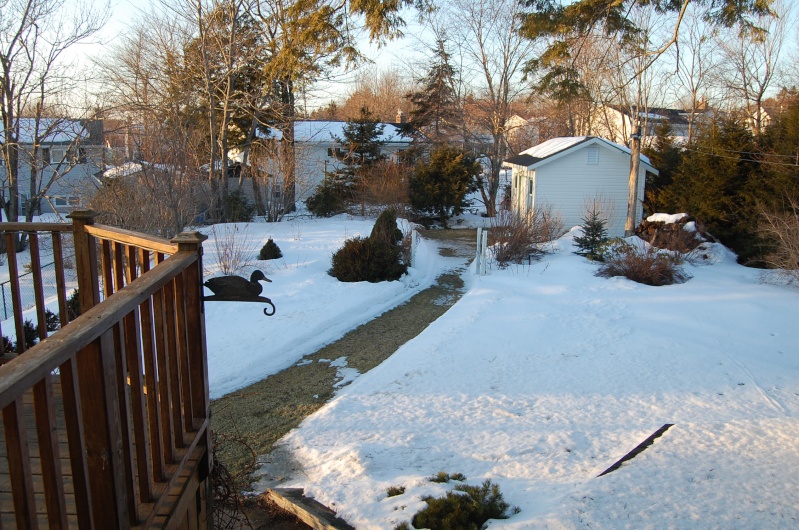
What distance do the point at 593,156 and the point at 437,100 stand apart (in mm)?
10643

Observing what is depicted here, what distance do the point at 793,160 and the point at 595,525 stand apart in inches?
614

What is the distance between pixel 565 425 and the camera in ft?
19.3

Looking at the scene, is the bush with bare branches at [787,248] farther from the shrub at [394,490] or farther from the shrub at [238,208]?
the shrub at [238,208]

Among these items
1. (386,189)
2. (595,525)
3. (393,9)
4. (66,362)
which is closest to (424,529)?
(595,525)

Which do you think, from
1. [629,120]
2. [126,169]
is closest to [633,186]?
[126,169]

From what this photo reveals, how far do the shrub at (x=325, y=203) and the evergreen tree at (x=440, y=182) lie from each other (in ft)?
9.72

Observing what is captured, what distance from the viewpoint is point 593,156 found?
70.5 feet

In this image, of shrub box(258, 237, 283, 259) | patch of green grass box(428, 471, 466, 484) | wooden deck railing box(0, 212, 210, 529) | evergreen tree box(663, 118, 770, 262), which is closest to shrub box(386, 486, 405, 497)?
patch of green grass box(428, 471, 466, 484)

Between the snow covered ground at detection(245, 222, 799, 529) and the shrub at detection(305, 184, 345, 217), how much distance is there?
44.2 feet

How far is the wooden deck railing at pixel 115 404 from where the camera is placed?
4.60 feet

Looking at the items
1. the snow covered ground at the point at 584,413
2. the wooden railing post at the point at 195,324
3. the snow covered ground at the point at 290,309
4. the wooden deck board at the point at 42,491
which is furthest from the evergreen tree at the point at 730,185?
the wooden deck board at the point at 42,491

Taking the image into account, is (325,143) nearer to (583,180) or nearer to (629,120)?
(583,180)

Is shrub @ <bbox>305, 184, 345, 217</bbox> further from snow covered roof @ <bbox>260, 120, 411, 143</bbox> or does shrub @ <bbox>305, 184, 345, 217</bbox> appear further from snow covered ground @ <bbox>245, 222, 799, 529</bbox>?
snow covered ground @ <bbox>245, 222, 799, 529</bbox>

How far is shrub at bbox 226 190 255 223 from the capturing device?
23.4 metres
